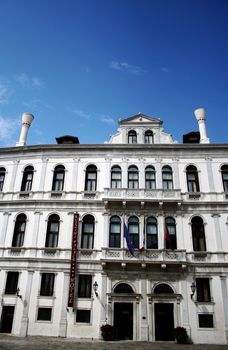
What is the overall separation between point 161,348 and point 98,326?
4433 mm

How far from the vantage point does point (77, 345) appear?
50.8 ft

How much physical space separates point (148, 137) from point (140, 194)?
5.31m

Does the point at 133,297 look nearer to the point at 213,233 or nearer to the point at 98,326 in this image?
the point at 98,326

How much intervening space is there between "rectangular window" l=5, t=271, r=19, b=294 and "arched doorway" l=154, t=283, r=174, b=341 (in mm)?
9447

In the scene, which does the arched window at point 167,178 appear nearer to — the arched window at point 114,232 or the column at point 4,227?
the arched window at point 114,232

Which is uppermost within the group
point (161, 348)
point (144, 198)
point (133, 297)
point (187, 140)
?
point (187, 140)

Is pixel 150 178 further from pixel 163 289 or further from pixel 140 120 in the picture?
pixel 163 289

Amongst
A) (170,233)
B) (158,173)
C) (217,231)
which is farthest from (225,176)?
(170,233)

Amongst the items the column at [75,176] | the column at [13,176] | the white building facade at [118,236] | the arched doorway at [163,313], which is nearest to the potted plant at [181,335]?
the white building facade at [118,236]

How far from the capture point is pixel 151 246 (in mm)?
19547

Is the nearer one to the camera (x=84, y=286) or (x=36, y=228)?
(x=84, y=286)

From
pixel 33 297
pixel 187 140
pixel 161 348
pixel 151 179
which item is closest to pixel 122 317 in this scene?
pixel 161 348

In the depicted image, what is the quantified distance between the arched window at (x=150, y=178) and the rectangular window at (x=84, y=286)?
776 centimetres

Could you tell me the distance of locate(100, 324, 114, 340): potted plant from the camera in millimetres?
17062
